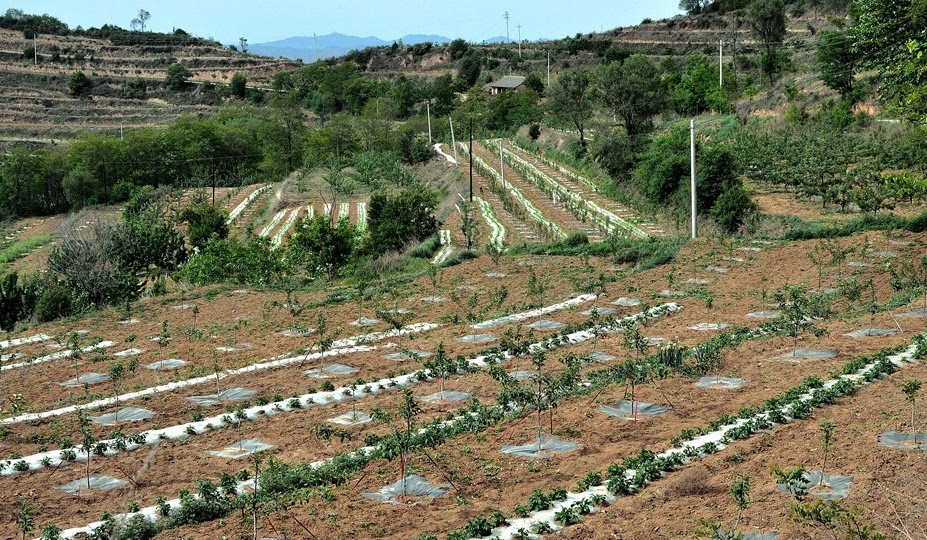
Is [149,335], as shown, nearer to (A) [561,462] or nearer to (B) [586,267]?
(B) [586,267]

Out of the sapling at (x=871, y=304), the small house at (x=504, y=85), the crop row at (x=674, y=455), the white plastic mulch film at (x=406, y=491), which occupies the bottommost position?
the white plastic mulch film at (x=406, y=491)

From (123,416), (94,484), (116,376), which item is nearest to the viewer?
(94,484)

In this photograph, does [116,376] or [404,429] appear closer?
[404,429]

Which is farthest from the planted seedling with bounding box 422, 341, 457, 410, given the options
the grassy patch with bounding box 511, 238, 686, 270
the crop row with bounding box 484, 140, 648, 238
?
the crop row with bounding box 484, 140, 648, 238

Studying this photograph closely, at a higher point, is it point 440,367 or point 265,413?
point 440,367

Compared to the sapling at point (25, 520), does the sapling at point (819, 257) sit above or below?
above

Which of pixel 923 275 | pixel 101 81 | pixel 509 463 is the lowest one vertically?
pixel 509 463

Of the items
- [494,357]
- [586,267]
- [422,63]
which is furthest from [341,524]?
[422,63]

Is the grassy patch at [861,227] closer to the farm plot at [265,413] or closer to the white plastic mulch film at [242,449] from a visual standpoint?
the farm plot at [265,413]

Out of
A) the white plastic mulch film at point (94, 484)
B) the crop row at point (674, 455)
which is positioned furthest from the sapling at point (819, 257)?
the white plastic mulch film at point (94, 484)

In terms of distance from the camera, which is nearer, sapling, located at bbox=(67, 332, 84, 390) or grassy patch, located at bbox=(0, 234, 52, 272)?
sapling, located at bbox=(67, 332, 84, 390)

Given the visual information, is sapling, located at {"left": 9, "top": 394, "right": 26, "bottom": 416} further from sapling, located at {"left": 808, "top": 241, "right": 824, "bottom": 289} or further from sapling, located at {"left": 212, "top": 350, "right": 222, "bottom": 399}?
sapling, located at {"left": 808, "top": 241, "right": 824, "bottom": 289}

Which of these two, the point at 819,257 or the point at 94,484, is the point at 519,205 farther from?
the point at 94,484

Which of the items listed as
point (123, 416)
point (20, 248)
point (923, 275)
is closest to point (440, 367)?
point (123, 416)
